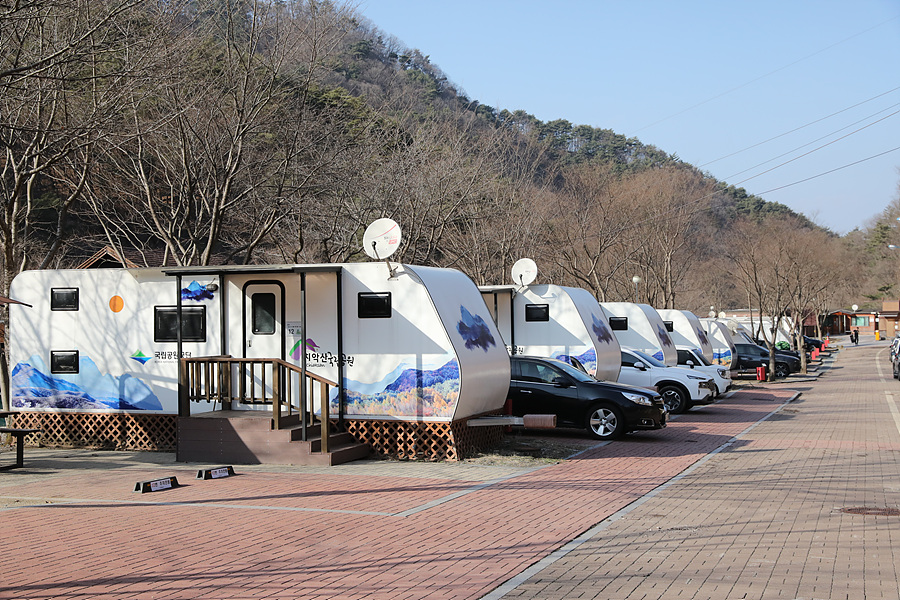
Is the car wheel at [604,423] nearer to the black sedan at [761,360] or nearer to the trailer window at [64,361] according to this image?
the trailer window at [64,361]

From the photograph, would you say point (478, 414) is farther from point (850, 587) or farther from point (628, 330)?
point (628, 330)

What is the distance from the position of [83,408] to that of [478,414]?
665 centimetres

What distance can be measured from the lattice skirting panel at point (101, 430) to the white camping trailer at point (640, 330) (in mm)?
14139

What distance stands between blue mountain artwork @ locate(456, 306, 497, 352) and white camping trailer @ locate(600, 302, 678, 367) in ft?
37.2

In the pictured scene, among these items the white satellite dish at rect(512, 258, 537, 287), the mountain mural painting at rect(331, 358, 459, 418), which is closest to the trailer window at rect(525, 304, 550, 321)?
the white satellite dish at rect(512, 258, 537, 287)

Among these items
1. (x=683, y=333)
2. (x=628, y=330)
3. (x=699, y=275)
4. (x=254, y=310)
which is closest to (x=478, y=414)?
(x=254, y=310)

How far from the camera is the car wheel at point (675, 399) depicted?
2111 centimetres

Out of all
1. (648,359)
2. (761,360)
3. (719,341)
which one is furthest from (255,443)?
(761,360)

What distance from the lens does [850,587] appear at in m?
6.32

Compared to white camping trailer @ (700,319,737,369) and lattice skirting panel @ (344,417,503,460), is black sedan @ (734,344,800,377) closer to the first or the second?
white camping trailer @ (700,319,737,369)

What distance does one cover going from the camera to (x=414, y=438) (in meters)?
13.1

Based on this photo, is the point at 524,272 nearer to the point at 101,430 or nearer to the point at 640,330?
the point at 640,330

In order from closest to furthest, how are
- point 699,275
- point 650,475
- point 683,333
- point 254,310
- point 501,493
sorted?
point 501,493 < point 650,475 < point 254,310 < point 683,333 < point 699,275

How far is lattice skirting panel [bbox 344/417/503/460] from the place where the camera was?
12984 mm
